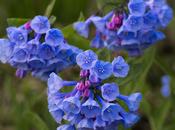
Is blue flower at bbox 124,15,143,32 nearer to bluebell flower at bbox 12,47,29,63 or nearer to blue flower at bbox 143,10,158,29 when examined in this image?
blue flower at bbox 143,10,158,29

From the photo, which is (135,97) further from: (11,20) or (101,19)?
(11,20)

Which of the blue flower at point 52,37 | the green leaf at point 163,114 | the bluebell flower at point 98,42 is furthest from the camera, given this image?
the green leaf at point 163,114

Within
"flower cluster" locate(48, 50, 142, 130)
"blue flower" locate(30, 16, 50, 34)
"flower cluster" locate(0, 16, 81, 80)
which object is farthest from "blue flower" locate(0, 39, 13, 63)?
"flower cluster" locate(48, 50, 142, 130)

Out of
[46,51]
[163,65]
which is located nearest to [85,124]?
[46,51]

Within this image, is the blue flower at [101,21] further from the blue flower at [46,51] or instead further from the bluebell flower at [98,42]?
the blue flower at [46,51]

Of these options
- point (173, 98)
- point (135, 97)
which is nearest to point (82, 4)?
point (173, 98)

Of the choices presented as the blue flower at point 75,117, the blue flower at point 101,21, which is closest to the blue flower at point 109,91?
the blue flower at point 75,117

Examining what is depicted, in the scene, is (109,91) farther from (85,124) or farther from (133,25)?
(133,25)
